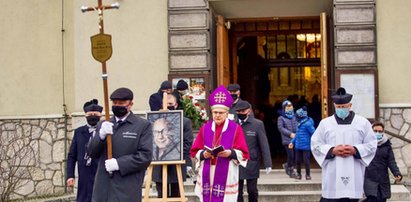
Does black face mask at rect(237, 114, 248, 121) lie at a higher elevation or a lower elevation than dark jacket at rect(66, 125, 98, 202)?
higher

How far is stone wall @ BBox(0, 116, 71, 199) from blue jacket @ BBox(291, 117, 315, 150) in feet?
16.1

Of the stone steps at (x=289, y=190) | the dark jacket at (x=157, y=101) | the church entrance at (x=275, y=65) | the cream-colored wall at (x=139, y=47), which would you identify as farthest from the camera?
the church entrance at (x=275, y=65)

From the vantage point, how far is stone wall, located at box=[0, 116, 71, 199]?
15.0 metres

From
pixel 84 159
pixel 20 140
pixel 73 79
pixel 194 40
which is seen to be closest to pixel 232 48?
pixel 194 40

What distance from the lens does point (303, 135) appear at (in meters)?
13.0

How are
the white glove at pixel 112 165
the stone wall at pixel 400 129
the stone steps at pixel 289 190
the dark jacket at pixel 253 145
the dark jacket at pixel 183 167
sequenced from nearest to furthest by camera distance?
the white glove at pixel 112 165, the dark jacket at pixel 253 145, the dark jacket at pixel 183 167, the stone steps at pixel 289 190, the stone wall at pixel 400 129

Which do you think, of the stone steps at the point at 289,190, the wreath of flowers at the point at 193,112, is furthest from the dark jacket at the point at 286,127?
the wreath of flowers at the point at 193,112

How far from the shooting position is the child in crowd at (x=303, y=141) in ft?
42.5

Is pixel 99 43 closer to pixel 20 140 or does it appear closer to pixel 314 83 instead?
pixel 20 140

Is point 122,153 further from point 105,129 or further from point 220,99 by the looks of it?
point 220,99

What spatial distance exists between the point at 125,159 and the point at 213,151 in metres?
1.47

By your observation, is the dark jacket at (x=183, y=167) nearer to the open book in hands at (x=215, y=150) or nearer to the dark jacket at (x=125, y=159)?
the open book in hands at (x=215, y=150)

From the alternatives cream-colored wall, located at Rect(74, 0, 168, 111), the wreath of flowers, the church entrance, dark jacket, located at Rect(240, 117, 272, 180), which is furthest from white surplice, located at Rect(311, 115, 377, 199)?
the church entrance

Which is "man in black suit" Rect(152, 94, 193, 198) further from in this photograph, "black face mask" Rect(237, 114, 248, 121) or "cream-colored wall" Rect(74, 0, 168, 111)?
"cream-colored wall" Rect(74, 0, 168, 111)
